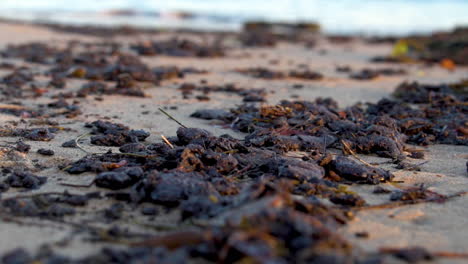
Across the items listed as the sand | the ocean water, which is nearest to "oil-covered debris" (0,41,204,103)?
the sand

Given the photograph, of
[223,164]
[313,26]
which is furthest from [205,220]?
[313,26]

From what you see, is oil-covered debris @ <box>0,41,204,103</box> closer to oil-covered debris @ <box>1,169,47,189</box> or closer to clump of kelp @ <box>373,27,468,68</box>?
oil-covered debris @ <box>1,169,47,189</box>

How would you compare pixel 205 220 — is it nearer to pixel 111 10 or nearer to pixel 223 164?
pixel 223 164

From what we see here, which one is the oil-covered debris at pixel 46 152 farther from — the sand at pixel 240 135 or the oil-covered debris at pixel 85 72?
the oil-covered debris at pixel 85 72

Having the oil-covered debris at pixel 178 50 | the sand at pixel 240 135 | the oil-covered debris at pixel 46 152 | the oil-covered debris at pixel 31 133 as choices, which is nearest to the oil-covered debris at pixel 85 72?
the sand at pixel 240 135

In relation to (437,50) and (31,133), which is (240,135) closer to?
(31,133)

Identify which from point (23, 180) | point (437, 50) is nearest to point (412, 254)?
point (23, 180)
